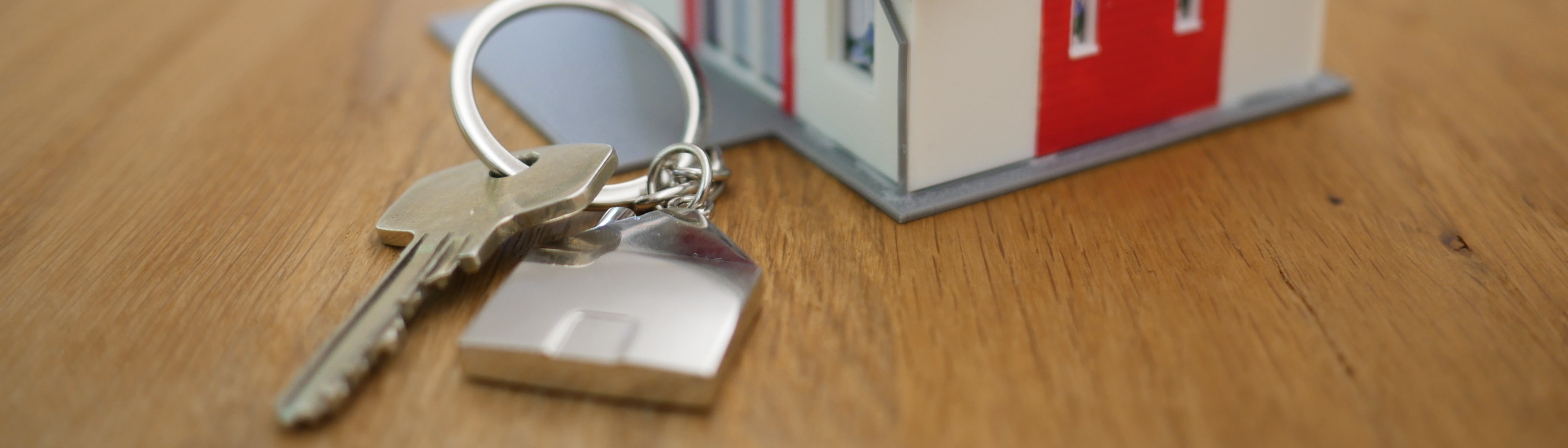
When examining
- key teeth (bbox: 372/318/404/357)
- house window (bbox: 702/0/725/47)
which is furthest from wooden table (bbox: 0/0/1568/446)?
house window (bbox: 702/0/725/47)

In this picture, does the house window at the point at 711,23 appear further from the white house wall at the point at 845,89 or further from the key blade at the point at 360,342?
the key blade at the point at 360,342

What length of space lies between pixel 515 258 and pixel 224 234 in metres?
0.14

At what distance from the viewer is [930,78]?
490 millimetres

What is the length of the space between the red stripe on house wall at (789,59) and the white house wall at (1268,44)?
0.22 meters

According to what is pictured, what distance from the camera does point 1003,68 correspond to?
0.51 meters

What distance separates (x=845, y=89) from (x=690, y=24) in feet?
0.65

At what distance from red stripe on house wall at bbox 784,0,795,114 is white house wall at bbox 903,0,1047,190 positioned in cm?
9

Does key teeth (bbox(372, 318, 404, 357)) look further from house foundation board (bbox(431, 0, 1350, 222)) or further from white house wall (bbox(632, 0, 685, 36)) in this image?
white house wall (bbox(632, 0, 685, 36))

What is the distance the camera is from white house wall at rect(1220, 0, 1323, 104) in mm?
579

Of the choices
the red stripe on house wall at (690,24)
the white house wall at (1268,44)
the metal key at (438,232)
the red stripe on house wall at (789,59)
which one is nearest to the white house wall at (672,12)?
the red stripe on house wall at (690,24)

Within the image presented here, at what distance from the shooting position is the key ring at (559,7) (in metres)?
0.48

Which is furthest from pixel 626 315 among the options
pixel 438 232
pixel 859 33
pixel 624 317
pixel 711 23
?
pixel 711 23

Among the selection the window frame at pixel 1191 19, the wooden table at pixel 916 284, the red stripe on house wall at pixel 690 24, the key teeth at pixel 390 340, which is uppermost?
the window frame at pixel 1191 19

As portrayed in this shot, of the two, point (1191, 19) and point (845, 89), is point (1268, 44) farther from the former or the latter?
point (845, 89)
